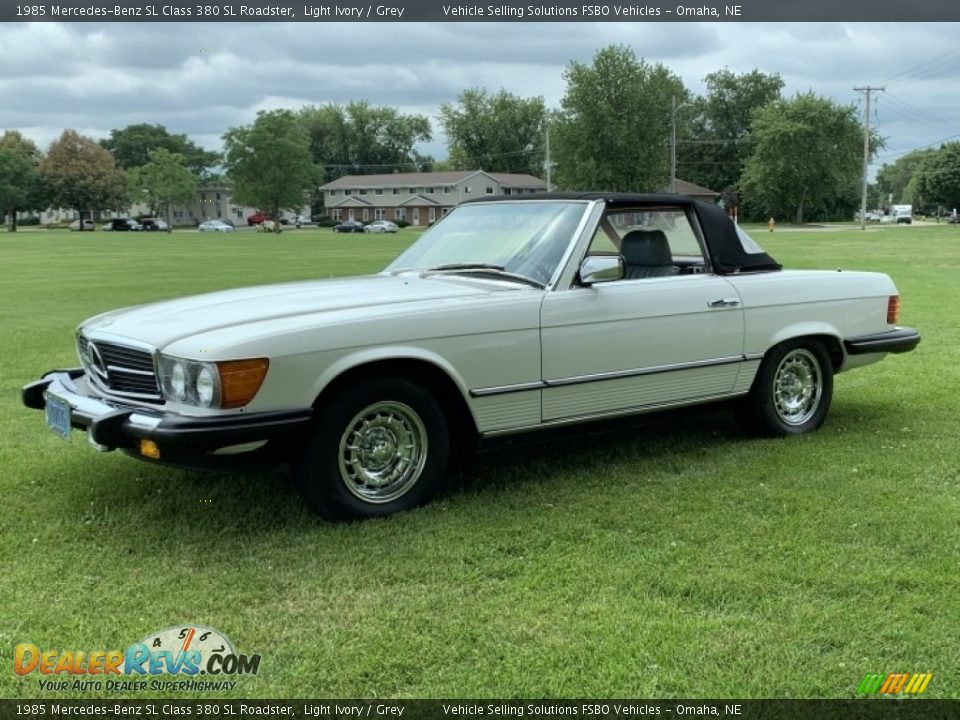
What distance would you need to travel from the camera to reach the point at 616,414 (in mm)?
5074

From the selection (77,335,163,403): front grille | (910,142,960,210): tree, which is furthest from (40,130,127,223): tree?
(77,335,163,403): front grille

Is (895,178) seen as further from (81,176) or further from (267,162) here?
(81,176)

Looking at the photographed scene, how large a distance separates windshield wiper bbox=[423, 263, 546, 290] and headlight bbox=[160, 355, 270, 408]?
1.61 meters

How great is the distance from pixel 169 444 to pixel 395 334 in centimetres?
115

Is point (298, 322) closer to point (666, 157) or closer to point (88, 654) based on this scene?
point (88, 654)

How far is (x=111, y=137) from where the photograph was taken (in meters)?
127

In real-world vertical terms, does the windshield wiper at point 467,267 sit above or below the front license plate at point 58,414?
above

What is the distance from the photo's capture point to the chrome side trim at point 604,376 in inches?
181

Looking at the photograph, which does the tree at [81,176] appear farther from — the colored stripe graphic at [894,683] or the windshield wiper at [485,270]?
the colored stripe graphic at [894,683]

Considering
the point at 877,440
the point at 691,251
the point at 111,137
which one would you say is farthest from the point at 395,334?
the point at 111,137

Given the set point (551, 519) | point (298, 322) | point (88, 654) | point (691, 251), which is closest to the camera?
point (88, 654)

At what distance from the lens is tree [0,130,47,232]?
A: 292 feet

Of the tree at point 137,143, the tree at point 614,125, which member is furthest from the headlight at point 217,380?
the tree at point 137,143

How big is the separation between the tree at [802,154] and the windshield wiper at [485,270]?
84927 millimetres
